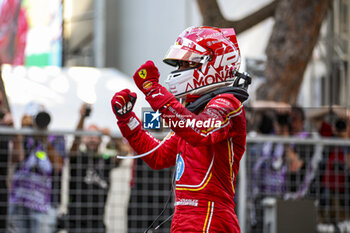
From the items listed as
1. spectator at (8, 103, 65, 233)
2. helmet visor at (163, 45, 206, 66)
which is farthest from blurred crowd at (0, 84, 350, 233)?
helmet visor at (163, 45, 206, 66)

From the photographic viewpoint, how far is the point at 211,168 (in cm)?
373

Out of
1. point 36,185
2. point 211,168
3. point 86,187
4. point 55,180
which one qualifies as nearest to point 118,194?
point 86,187

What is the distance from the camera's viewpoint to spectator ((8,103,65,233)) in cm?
664

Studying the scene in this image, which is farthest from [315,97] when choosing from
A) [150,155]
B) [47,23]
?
[150,155]

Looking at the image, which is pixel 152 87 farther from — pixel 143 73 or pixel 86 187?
pixel 86 187

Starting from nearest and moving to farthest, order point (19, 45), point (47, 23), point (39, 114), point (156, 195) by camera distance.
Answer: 1. point (39, 114)
2. point (156, 195)
3. point (19, 45)
4. point (47, 23)

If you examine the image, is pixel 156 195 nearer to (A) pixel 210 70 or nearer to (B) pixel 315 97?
(A) pixel 210 70

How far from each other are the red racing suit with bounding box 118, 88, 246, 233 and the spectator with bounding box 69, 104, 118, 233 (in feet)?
9.29

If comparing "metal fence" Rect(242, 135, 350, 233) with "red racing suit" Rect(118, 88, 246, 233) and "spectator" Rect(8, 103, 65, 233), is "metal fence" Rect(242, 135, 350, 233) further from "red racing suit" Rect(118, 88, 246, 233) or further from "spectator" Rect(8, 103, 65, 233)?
Result: "red racing suit" Rect(118, 88, 246, 233)

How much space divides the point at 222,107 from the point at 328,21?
9232mm

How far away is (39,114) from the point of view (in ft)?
20.5

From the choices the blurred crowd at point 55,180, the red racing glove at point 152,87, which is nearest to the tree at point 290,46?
the blurred crowd at point 55,180

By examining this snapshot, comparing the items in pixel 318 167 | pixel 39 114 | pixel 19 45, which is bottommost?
pixel 318 167

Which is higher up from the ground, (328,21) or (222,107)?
(328,21)
